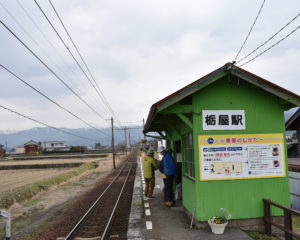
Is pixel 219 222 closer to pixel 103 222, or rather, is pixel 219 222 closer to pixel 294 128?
pixel 103 222

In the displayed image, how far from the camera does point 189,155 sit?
864 cm

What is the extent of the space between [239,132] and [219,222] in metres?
2.26

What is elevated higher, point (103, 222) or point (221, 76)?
point (221, 76)

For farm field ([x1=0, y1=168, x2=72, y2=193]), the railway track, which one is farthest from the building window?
farm field ([x1=0, y1=168, x2=72, y2=193])

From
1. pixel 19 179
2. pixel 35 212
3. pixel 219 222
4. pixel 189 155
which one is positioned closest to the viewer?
pixel 219 222

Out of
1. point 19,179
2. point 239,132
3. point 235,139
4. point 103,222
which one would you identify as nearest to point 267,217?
point 235,139

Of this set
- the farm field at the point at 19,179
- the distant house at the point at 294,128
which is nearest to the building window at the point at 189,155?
the distant house at the point at 294,128

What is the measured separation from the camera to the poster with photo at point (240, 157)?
750 cm

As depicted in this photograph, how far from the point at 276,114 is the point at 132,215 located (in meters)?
5.34

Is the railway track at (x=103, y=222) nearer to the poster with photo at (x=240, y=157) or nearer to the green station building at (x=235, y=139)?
the green station building at (x=235, y=139)

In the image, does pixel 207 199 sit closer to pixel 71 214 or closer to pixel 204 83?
pixel 204 83

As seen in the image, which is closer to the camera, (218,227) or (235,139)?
(218,227)

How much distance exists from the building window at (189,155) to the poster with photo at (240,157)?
0.62 meters

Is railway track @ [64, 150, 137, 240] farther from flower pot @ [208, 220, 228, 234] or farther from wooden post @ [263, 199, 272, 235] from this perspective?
wooden post @ [263, 199, 272, 235]
